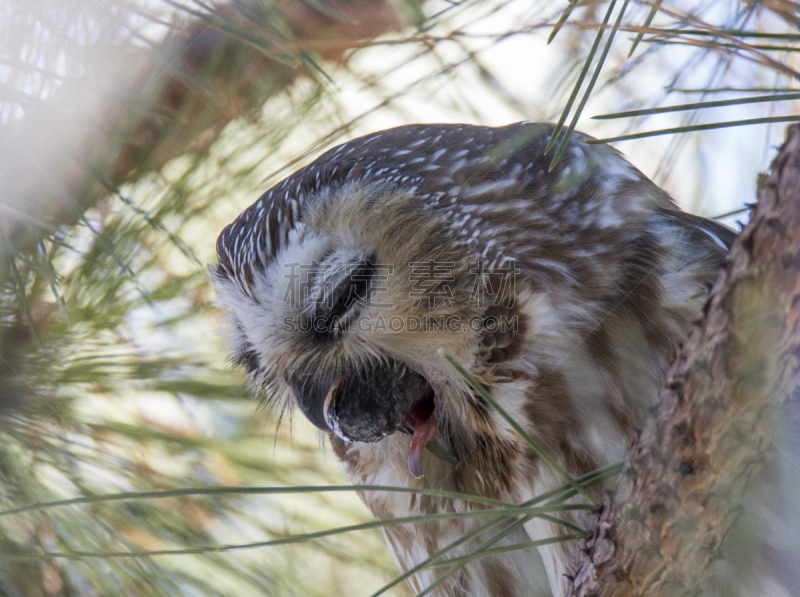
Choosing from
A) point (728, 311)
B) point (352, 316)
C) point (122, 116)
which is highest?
point (122, 116)

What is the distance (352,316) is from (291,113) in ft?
2.01

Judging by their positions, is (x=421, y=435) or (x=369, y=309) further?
(x=421, y=435)

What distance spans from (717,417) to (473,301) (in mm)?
520

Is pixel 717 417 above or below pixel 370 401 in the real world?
below

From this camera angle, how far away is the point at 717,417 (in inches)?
26.2

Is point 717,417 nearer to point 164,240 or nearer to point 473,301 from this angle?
point 473,301

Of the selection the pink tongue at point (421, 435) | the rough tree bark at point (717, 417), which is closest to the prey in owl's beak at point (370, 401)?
the pink tongue at point (421, 435)

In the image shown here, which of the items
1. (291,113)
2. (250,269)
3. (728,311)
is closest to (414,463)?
(250,269)

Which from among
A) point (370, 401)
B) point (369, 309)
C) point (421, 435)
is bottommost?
point (421, 435)

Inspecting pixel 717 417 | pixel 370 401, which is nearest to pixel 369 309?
pixel 370 401

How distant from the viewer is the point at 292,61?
4.23 feet

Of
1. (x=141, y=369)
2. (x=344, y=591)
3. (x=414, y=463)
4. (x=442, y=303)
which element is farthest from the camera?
(x=344, y=591)

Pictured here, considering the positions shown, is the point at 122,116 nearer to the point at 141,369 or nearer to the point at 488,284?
the point at 141,369

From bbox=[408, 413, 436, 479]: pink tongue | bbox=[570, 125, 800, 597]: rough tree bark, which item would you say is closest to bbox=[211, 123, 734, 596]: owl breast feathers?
bbox=[408, 413, 436, 479]: pink tongue
